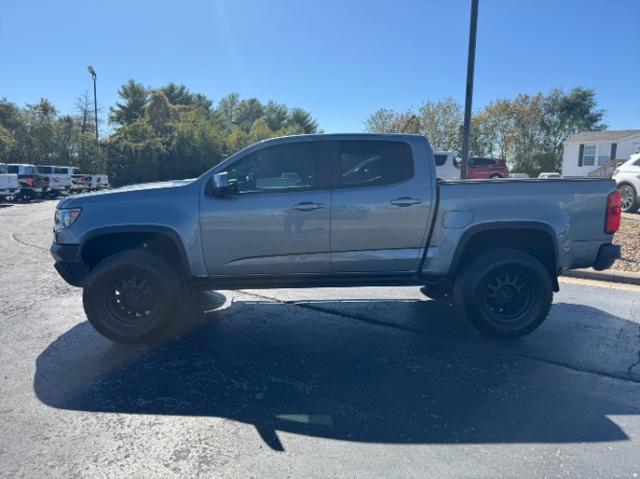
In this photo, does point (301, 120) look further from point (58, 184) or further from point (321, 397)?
point (321, 397)

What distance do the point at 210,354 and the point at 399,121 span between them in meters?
40.1

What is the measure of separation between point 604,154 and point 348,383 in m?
35.0

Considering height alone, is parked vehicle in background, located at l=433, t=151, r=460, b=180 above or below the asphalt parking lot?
above

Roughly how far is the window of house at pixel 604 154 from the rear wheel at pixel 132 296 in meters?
34.8

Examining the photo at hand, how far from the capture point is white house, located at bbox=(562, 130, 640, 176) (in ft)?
98.7

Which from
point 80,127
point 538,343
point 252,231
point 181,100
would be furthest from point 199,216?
point 181,100

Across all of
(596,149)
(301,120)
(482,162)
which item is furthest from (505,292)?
(301,120)

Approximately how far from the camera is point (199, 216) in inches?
161

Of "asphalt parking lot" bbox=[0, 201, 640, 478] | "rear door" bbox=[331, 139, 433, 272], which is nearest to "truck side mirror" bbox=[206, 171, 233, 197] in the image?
"rear door" bbox=[331, 139, 433, 272]

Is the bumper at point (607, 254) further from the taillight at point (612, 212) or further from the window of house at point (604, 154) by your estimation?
the window of house at point (604, 154)

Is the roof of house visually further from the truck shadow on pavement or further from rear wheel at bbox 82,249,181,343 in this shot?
rear wheel at bbox 82,249,181,343

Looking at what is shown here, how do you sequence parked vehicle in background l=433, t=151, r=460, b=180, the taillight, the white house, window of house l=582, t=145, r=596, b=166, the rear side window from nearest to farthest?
the taillight
parked vehicle in background l=433, t=151, r=460, b=180
the rear side window
the white house
window of house l=582, t=145, r=596, b=166

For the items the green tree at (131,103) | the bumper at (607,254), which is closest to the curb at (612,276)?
the bumper at (607,254)

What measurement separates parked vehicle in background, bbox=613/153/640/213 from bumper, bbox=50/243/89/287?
45.3 ft
